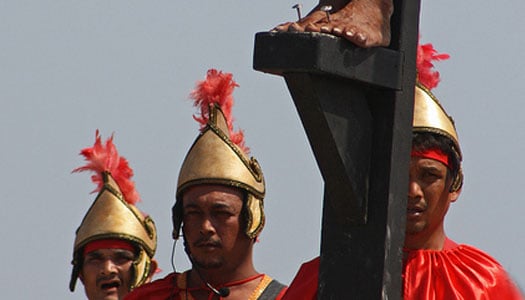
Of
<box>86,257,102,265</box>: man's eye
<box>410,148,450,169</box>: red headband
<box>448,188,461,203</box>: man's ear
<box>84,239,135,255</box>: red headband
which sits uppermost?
<box>84,239,135,255</box>: red headband

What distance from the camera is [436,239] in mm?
5996

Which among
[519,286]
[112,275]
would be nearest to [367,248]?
[519,286]

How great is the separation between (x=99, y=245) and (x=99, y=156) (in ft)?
2.75

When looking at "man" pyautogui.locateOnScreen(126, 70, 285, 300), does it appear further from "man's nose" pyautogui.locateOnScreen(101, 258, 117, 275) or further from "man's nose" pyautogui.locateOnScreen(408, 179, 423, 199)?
"man's nose" pyautogui.locateOnScreen(408, 179, 423, 199)

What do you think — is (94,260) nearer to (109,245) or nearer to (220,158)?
(109,245)

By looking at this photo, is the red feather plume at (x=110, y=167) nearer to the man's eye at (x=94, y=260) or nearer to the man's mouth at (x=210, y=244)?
the man's eye at (x=94, y=260)

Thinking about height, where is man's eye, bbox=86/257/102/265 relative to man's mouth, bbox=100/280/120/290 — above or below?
above

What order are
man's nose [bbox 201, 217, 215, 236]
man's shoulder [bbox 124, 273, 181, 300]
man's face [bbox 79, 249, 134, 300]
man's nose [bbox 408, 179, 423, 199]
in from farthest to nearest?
man's face [bbox 79, 249, 134, 300]
man's shoulder [bbox 124, 273, 181, 300]
man's nose [bbox 201, 217, 215, 236]
man's nose [bbox 408, 179, 423, 199]

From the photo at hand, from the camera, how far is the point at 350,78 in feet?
13.2

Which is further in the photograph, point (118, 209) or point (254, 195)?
point (118, 209)

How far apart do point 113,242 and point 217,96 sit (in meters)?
1.26

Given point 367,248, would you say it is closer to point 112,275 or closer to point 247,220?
point 247,220

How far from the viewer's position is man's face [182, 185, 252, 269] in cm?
735

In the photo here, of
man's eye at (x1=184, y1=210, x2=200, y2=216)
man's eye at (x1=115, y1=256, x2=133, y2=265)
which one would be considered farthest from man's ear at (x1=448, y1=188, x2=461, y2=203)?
man's eye at (x1=115, y1=256, x2=133, y2=265)
